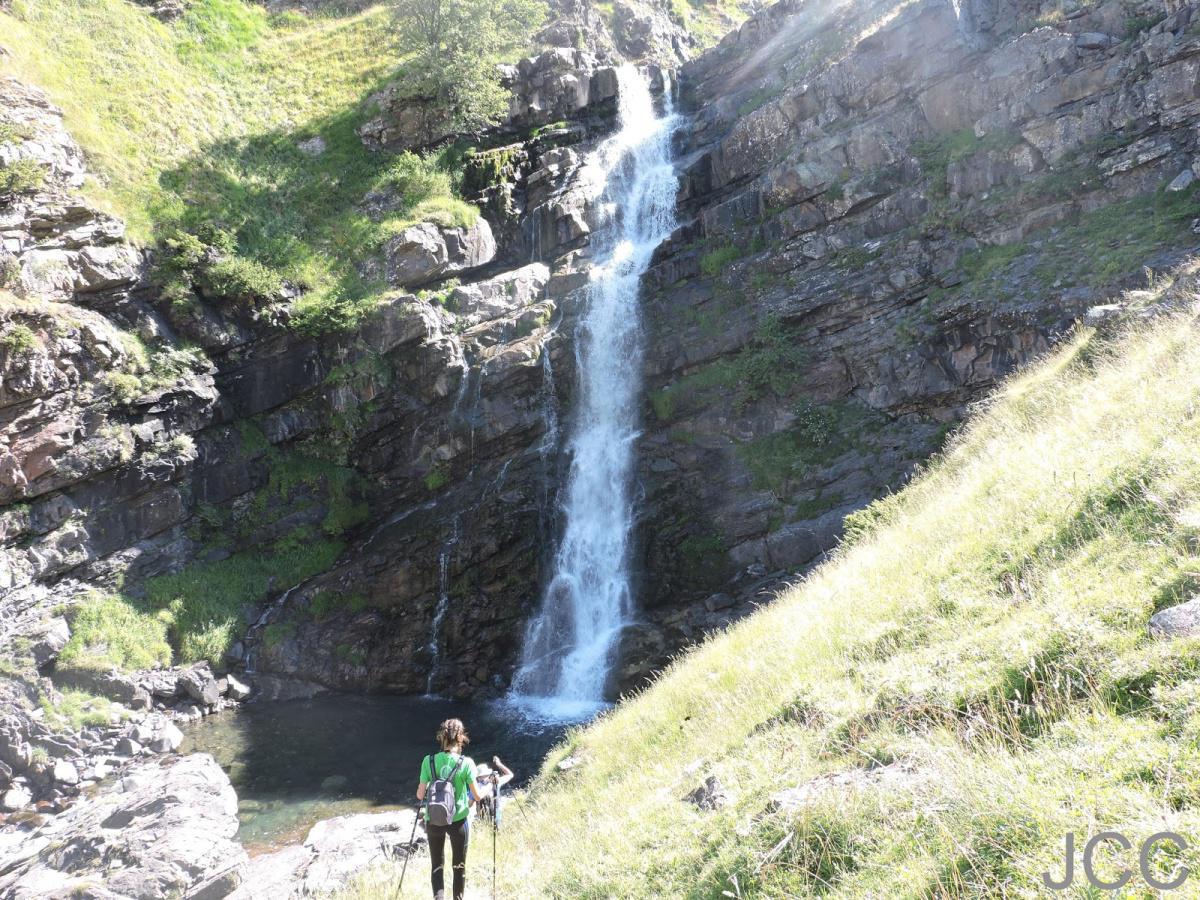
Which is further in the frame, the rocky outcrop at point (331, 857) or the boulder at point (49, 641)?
the boulder at point (49, 641)

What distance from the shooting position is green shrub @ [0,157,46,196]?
20.7m

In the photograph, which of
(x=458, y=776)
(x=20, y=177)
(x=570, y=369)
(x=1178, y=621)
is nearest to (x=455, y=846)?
(x=458, y=776)

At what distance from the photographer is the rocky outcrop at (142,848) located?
1032 cm

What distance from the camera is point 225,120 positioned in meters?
32.7

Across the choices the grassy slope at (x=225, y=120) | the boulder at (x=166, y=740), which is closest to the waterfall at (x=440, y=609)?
the boulder at (x=166, y=740)

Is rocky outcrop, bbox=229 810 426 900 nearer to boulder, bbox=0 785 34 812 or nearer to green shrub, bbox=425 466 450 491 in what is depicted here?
boulder, bbox=0 785 34 812

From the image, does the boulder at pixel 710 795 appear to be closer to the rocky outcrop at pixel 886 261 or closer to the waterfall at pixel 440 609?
the rocky outcrop at pixel 886 261

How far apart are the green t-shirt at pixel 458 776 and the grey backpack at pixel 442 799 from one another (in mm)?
36

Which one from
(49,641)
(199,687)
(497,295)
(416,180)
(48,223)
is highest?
(416,180)

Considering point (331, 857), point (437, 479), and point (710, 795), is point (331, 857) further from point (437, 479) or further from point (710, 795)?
point (437, 479)

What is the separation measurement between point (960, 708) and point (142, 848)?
12.3 m

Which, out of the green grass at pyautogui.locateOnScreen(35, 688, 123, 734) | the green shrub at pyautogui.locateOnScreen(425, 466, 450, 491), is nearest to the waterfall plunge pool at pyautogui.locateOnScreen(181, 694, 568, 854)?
the green grass at pyautogui.locateOnScreen(35, 688, 123, 734)

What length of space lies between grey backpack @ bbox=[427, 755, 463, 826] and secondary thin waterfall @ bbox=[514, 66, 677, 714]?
1264 centimetres

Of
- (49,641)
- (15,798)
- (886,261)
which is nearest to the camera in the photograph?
(15,798)
